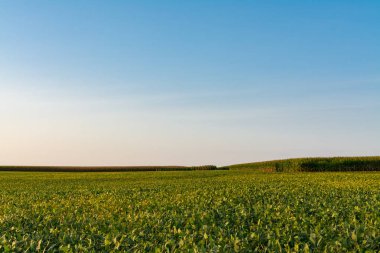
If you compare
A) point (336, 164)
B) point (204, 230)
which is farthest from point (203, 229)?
point (336, 164)

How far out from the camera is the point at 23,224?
13336mm

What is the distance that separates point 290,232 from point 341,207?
5.56 metres

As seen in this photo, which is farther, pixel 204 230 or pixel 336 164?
pixel 336 164

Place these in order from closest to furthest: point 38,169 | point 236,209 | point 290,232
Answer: point 290,232 → point 236,209 → point 38,169

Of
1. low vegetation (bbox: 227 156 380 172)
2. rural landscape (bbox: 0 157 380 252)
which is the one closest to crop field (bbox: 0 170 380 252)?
rural landscape (bbox: 0 157 380 252)

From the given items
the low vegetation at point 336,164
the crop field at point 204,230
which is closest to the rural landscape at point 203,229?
the crop field at point 204,230

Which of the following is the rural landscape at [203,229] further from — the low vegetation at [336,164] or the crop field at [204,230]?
the low vegetation at [336,164]

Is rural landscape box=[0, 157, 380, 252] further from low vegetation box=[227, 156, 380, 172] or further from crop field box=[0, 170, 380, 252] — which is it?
low vegetation box=[227, 156, 380, 172]

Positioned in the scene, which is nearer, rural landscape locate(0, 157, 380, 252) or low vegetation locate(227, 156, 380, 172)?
rural landscape locate(0, 157, 380, 252)

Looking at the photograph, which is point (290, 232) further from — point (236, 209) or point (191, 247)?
point (236, 209)

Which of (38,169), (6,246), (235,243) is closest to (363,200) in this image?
(235,243)

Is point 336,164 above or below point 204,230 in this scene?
above

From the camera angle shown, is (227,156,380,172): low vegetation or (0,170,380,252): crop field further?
(227,156,380,172): low vegetation

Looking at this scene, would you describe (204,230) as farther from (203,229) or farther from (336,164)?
(336,164)
